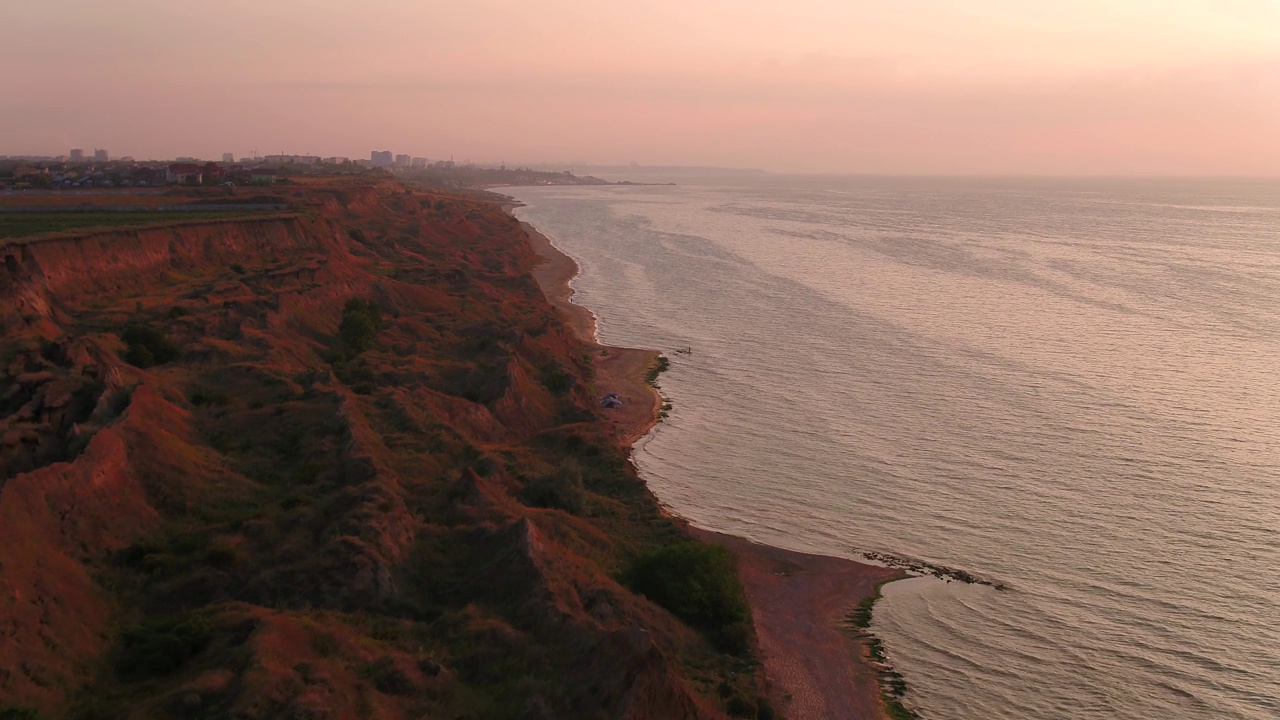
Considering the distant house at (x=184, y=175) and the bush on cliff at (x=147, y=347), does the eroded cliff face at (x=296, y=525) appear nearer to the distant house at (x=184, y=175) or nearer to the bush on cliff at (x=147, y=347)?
the bush on cliff at (x=147, y=347)

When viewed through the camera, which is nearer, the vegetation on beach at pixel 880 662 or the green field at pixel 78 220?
the vegetation on beach at pixel 880 662

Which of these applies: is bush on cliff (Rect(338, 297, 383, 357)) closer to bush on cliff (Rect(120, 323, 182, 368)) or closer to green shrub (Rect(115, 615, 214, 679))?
bush on cliff (Rect(120, 323, 182, 368))

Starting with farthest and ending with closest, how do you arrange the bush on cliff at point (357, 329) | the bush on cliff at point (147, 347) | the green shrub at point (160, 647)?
the bush on cliff at point (357, 329)
the bush on cliff at point (147, 347)
the green shrub at point (160, 647)

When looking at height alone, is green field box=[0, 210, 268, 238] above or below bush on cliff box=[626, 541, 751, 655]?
above

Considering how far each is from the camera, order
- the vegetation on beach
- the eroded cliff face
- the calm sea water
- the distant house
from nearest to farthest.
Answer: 1. the eroded cliff face
2. the vegetation on beach
3. the calm sea water
4. the distant house

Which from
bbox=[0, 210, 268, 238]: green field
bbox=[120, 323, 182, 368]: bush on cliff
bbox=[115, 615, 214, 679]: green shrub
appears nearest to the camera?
bbox=[115, 615, 214, 679]: green shrub

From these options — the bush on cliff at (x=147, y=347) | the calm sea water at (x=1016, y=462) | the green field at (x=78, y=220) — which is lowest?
the calm sea water at (x=1016, y=462)

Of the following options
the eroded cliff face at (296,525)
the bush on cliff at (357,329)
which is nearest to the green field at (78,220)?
the eroded cliff face at (296,525)

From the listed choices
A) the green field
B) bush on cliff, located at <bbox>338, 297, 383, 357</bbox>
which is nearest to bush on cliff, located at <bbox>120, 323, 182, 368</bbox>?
bush on cliff, located at <bbox>338, 297, 383, 357</bbox>
